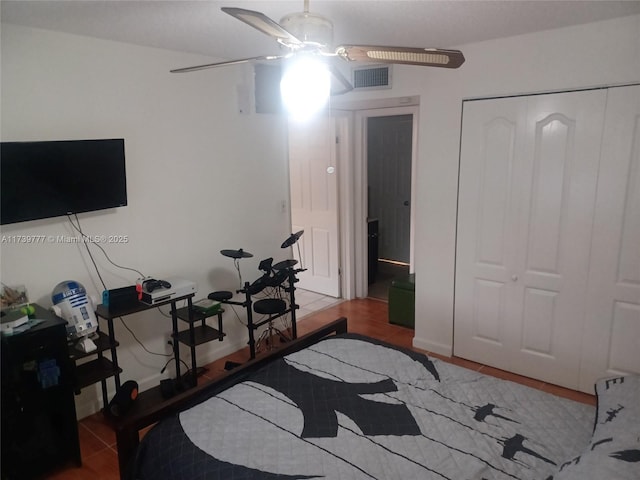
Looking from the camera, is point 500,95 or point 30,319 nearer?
point 30,319

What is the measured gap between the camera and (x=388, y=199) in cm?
579

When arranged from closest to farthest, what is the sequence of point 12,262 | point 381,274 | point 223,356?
1. point 12,262
2. point 223,356
3. point 381,274

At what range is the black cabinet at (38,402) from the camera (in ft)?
7.07

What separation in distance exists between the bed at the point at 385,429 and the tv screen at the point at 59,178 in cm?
133

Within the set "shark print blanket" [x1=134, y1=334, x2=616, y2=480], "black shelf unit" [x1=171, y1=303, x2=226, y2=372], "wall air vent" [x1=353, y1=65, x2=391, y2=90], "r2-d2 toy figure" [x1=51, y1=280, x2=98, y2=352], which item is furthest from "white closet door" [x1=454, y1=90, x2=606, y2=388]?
"r2-d2 toy figure" [x1=51, y1=280, x2=98, y2=352]

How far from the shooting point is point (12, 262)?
246 centimetres

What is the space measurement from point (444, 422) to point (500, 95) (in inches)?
86.6

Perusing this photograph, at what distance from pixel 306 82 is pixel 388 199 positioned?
420cm

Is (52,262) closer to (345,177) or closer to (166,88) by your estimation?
(166,88)

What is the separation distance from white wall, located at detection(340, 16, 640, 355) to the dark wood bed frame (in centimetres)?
105

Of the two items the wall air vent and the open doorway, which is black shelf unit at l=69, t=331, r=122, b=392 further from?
the open doorway

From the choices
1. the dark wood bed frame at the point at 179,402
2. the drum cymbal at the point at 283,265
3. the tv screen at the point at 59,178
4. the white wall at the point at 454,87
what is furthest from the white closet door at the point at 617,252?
the tv screen at the point at 59,178

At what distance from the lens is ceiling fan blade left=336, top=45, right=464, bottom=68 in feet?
5.11

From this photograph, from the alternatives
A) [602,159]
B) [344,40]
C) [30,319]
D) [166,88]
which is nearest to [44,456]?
[30,319]
